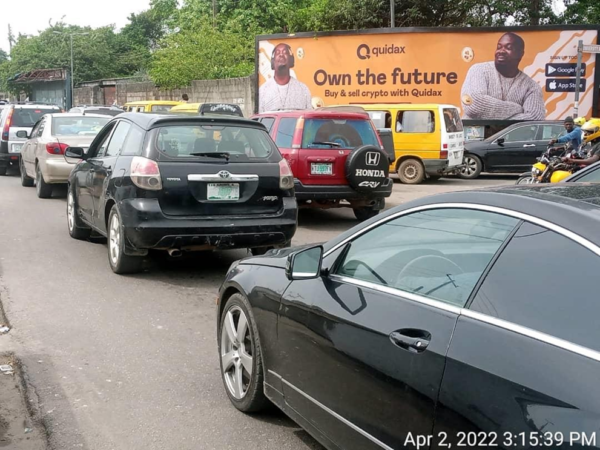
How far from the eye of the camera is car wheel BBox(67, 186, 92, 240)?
940 cm

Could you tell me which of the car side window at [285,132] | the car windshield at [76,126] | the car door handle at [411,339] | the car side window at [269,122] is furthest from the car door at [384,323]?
the car windshield at [76,126]

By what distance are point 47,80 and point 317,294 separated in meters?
57.5

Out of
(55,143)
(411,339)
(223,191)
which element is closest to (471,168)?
(55,143)

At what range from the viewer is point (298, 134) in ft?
36.0

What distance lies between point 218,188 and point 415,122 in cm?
1217

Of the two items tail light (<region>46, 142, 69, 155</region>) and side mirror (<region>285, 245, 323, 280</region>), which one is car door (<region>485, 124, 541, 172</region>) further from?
side mirror (<region>285, 245, 323, 280</region>)

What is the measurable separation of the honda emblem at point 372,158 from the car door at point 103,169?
12.8 ft

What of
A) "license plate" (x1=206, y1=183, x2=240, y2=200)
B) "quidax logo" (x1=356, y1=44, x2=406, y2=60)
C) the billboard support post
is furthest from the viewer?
"quidax logo" (x1=356, y1=44, x2=406, y2=60)

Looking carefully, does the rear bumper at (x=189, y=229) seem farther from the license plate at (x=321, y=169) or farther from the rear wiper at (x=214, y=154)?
the license plate at (x=321, y=169)

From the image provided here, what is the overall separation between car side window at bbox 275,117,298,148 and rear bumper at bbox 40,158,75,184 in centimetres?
441

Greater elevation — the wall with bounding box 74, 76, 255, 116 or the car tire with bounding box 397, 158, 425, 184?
the wall with bounding box 74, 76, 255, 116

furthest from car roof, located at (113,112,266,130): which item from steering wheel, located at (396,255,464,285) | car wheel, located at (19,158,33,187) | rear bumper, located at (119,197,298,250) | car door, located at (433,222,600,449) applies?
car wheel, located at (19,158,33,187)

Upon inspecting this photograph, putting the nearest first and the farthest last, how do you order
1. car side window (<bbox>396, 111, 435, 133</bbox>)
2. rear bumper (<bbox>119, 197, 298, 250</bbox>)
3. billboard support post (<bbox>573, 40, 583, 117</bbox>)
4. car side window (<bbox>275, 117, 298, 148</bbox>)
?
rear bumper (<bbox>119, 197, 298, 250</bbox>)
car side window (<bbox>275, 117, 298, 148</bbox>)
car side window (<bbox>396, 111, 435, 133</bbox>)
billboard support post (<bbox>573, 40, 583, 117</bbox>)

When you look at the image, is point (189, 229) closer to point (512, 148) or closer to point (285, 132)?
point (285, 132)
